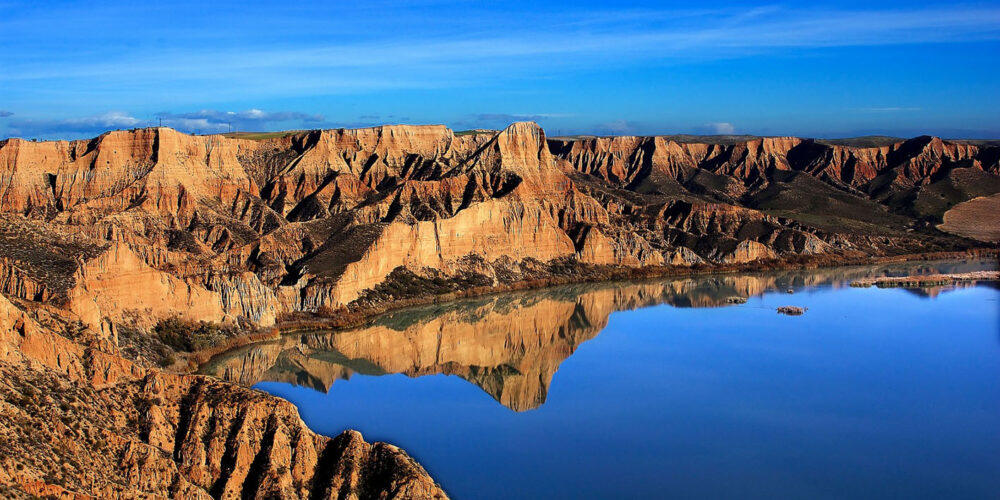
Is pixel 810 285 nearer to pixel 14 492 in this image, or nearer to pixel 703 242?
pixel 703 242

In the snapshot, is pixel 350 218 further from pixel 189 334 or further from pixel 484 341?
pixel 189 334

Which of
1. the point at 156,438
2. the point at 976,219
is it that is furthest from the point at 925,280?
the point at 156,438

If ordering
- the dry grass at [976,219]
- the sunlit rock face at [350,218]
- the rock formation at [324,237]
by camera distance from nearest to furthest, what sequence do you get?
1. the rock formation at [324,237]
2. the sunlit rock face at [350,218]
3. the dry grass at [976,219]

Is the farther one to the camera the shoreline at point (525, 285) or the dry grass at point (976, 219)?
the dry grass at point (976, 219)

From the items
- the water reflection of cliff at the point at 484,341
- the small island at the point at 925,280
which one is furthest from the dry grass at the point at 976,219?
the water reflection of cliff at the point at 484,341

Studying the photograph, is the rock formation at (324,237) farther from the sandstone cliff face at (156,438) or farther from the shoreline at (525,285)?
the shoreline at (525,285)

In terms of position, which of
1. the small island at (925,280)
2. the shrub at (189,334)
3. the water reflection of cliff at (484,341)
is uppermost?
the shrub at (189,334)

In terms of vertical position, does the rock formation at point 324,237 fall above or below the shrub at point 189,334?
above

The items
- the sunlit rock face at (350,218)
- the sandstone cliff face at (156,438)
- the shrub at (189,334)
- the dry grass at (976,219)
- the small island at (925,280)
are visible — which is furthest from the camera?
the dry grass at (976,219)
